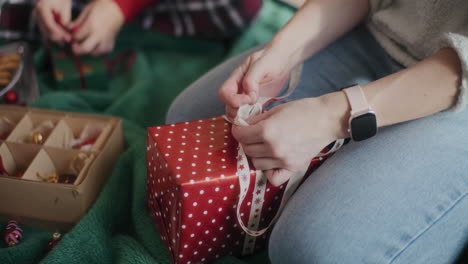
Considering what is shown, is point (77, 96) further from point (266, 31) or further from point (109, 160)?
point (266, 31)

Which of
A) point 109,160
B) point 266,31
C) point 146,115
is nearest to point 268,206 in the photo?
point 109,160

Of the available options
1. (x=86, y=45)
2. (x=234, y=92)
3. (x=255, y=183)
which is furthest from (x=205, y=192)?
(x=86, y=45)

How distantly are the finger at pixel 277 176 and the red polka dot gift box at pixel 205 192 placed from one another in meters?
0.03

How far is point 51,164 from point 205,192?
41 centimetres

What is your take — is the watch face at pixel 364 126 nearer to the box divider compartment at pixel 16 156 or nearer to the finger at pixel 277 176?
the finger at pixel 277 176

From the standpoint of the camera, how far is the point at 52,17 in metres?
1.09

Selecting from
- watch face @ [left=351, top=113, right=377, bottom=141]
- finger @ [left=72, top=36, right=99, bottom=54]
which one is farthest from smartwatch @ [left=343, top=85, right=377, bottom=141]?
finger @ [left=72, top=36, right=99, bottom=54]

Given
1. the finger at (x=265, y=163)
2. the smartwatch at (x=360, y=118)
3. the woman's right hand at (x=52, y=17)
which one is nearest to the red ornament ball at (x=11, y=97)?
the woman's right hand at (x=52, y=17)

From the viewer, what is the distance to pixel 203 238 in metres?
0.69

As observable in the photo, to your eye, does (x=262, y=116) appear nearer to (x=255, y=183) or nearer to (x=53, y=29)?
(x=255, y=183)

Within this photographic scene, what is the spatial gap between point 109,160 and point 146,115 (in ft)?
0.92

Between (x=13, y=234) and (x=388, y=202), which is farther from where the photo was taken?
(x=13, y=234)

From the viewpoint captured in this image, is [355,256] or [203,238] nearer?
[355,256]

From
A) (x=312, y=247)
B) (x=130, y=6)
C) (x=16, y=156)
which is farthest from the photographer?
(x=130, y=6)
